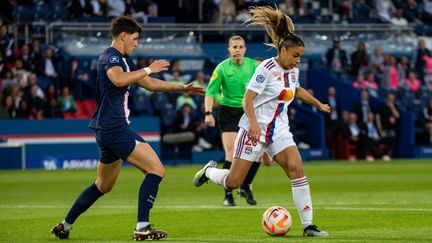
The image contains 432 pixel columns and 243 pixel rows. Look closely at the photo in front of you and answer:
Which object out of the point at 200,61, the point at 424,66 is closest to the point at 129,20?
the point at 200,61

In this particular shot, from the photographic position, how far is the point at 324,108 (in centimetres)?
1288

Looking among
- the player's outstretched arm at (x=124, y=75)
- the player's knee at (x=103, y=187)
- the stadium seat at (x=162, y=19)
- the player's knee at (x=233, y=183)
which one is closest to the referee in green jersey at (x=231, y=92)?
the player's knee at (x=233, y=183)

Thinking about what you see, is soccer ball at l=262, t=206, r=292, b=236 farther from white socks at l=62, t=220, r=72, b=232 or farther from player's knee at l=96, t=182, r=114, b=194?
white socks at l=62, t=220, r=72, b=232

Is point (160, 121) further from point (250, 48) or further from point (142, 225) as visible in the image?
point (142, 225)

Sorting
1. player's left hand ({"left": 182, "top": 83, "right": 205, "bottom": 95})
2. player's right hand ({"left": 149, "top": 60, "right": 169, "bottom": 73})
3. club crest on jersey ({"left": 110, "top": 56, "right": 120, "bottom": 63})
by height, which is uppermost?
club crest on jersey ({"left": 110, "top": 56, "right": 120, "bottom": 63})

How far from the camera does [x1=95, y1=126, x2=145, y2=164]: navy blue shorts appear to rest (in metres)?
11.4

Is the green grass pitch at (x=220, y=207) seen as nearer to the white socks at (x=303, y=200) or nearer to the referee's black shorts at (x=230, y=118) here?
the white socks at (x=303, y=200)

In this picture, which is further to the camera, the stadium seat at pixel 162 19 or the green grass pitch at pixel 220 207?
the stadium seat at pixel 162 19

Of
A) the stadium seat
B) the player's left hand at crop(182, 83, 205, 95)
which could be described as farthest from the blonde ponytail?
the stadium seat

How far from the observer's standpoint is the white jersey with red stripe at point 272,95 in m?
12.2

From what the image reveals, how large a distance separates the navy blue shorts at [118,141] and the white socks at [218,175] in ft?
6.51

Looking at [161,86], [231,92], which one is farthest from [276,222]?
[231,92]

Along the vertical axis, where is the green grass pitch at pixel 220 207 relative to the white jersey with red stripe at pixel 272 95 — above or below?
below

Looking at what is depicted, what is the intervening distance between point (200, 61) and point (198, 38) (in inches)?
61.6
